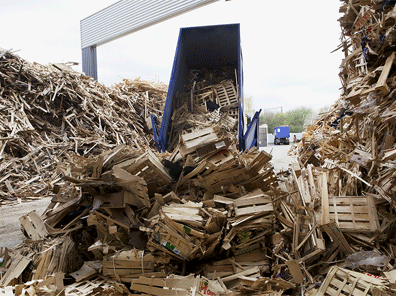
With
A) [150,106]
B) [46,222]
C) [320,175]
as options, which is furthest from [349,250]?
[150,106]

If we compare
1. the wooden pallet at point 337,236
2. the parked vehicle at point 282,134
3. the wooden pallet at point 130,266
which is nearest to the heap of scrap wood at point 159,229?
the wooden pallet at point 130,266

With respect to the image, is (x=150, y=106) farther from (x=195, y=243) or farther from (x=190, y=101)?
(x=195, y=243)

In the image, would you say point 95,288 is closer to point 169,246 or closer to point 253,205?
point 169,246

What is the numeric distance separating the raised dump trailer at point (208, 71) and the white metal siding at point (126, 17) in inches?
198

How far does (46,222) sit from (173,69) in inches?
174

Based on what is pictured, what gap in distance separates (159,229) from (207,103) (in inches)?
188

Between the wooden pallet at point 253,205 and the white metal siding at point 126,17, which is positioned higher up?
the white metal siding at point 126,17

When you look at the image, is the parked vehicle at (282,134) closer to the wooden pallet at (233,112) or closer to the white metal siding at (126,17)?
the white metal siding at (126,17)

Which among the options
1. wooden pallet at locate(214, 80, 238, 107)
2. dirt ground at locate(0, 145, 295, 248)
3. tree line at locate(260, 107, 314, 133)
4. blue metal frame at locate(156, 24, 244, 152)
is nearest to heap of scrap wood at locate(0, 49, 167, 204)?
dirt ground at locate(0, 145, 295, 248)

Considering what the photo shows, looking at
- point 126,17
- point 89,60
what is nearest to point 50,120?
point 126,17

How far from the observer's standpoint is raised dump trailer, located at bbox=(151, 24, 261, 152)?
6.64 m

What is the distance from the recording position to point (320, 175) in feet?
14.5

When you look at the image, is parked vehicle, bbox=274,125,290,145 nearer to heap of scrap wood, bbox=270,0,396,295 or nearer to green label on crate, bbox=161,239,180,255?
heap of scrap wood, bbox=270,0,396,295

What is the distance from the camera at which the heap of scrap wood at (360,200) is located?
2926mm
